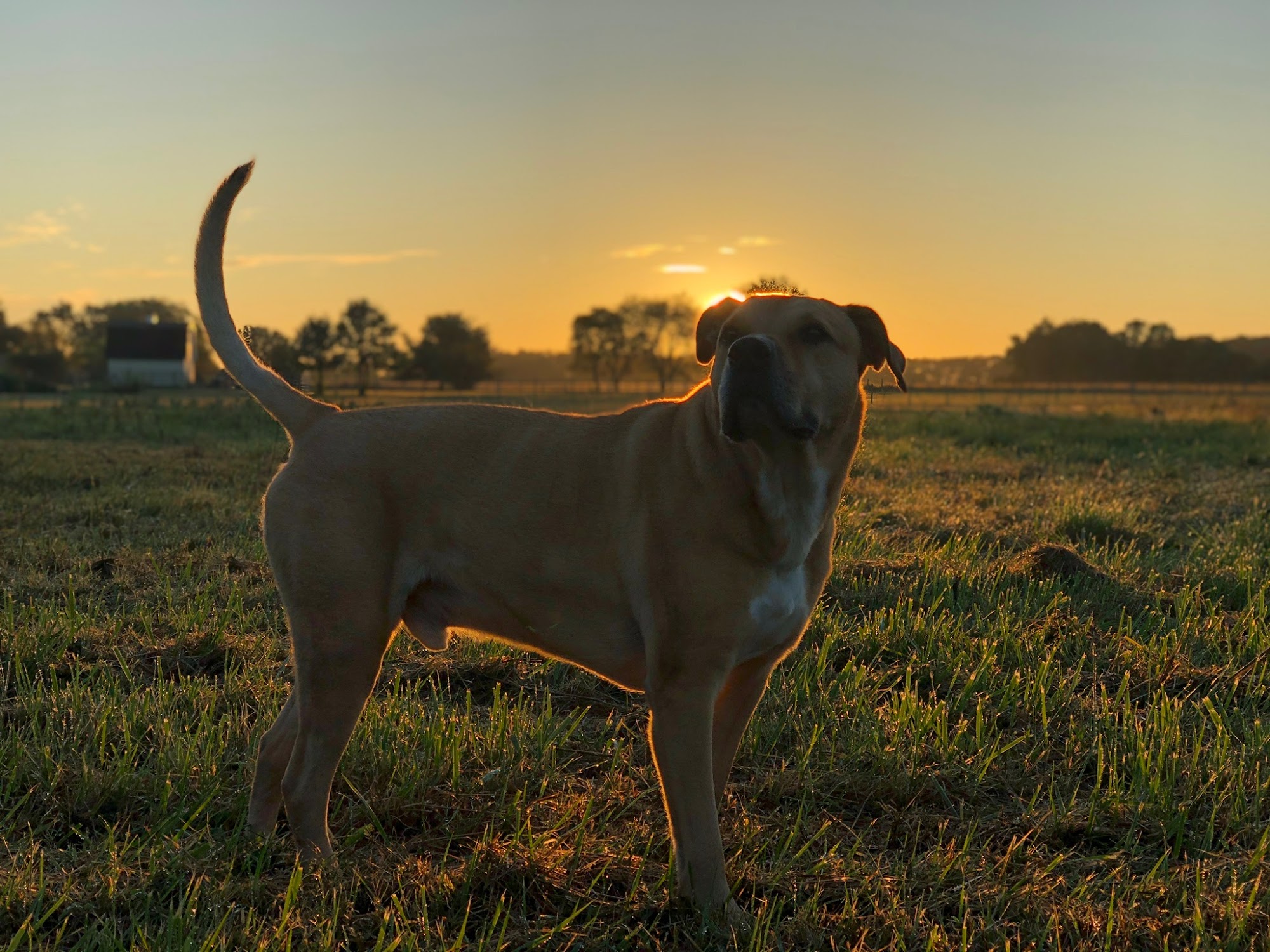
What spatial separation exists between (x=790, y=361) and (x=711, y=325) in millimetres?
591

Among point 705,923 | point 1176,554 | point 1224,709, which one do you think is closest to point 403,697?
point 705,923

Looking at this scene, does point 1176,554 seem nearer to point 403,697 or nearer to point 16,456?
point 403,697

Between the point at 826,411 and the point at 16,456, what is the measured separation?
512 inches

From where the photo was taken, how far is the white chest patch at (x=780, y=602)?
9.89 feet

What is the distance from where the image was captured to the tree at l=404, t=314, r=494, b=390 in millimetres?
77812

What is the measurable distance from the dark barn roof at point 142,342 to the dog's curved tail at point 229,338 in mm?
90259

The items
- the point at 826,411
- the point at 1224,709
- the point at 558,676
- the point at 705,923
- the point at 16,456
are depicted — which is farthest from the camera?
the point at 16,456

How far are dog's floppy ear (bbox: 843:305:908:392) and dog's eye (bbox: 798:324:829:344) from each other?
246 millimetres

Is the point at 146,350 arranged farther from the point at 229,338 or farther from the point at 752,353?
the point at 752,353

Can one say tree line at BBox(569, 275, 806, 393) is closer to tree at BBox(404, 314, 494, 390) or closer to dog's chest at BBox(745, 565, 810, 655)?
tree at BBox(404, 314, 494, 390)

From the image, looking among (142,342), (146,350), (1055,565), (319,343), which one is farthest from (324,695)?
(142,342)

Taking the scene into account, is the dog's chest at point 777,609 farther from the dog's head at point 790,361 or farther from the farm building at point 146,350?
the farm building at point 146,350

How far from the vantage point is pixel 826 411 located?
3160mm

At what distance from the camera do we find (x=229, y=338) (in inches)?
145
